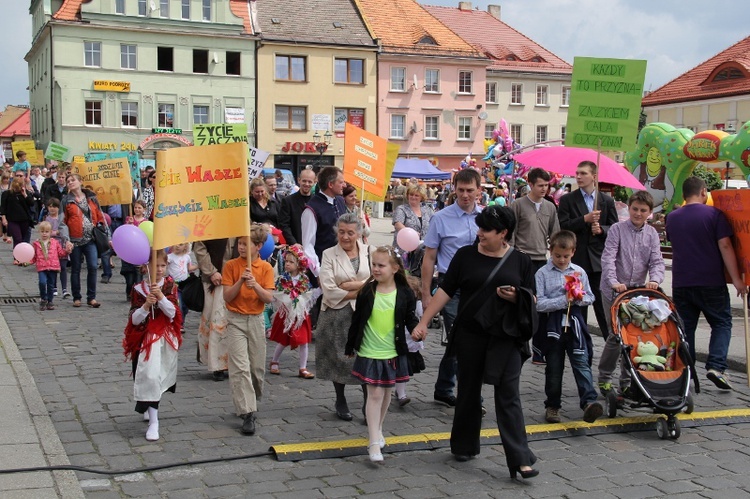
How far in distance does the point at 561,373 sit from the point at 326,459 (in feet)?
6.93

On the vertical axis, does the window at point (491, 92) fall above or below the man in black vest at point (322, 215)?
above

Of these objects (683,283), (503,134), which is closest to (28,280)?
(683,283)

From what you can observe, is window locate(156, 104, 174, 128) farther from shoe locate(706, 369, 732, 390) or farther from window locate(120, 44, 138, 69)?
shoe locate(706, 369, 732, 390)

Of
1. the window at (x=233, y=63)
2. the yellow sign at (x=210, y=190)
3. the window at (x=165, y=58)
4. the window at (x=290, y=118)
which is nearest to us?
the yellow sign at (x=210, y=190)

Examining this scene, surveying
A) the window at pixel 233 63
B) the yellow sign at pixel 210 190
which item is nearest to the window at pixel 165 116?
the window at pixel 233 63

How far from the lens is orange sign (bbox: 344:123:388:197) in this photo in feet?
30.6

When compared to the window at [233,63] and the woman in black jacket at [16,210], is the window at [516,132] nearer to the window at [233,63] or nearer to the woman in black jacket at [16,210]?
the window at [233,63]

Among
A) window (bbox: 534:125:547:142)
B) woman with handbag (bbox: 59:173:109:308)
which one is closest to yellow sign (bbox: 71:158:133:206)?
woman with handbag (bbox: 59:173:109:308)

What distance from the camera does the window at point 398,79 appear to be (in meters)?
54.7

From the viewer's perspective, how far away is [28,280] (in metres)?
16.2

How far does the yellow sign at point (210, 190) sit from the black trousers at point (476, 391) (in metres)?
1.77

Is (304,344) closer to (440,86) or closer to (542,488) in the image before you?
(542,488)

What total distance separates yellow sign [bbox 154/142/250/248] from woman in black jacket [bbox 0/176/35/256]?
13014 millimetres

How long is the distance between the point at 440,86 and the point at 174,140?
17004mm
